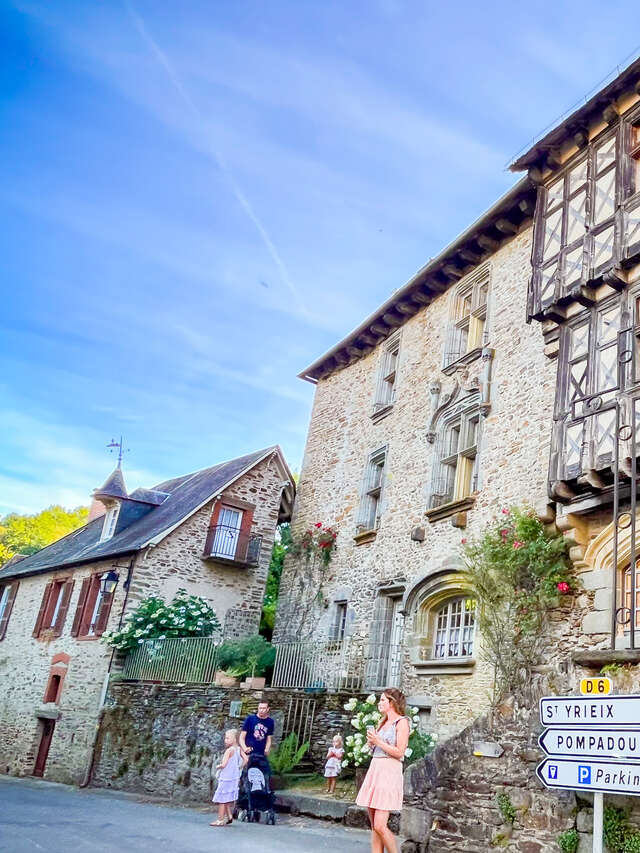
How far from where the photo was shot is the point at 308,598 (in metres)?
15.4

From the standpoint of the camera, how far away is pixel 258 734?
9414 mm

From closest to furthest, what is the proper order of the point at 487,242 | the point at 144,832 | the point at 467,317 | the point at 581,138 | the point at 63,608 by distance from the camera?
1. the point at 144,832
2. the point at 581,138
3. the point at 487,242
4. the point at 467,317
5. the point at 63,608

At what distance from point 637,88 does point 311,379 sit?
1069 cm

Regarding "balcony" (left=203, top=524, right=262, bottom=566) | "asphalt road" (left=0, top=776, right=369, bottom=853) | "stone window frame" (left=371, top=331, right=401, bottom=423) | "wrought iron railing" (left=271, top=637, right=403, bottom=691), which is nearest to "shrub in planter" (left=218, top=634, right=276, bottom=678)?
"wrought iron railing" (left=271, top=637, right=403, bottom=691)

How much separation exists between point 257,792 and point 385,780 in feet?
13.4

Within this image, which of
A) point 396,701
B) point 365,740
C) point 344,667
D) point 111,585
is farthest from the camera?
point 111,585

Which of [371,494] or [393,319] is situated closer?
[371,494]

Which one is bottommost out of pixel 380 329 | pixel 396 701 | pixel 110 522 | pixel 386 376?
pixel 396 701

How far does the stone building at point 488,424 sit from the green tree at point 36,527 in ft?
106

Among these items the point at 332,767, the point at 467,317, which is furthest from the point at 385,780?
the point at 467,317

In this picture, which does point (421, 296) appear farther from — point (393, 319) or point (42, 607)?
point (42, 607)

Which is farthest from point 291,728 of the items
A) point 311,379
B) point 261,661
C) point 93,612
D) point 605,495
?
point 311,379

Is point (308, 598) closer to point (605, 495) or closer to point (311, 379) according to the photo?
point (311, 379)

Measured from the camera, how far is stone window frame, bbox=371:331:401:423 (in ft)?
51.5
